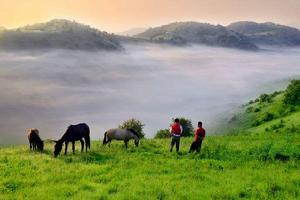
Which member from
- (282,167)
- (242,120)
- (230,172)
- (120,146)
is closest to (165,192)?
(230,172)

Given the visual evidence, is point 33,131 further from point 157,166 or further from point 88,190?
point 88,190

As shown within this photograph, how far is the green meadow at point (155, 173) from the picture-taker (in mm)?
23314

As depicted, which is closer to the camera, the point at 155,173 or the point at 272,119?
the point at 155,173

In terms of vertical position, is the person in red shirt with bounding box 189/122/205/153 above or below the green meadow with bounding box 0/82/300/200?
above

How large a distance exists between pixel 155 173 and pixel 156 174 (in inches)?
17.3

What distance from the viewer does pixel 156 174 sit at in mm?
27484

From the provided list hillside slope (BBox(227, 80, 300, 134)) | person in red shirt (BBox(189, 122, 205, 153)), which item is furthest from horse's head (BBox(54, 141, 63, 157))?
hillside slope (BBox(227, 80, 300, 134))

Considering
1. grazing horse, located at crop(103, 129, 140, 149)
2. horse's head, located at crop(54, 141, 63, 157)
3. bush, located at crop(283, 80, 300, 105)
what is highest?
bush, located at crop(283, 80, 300, 105)

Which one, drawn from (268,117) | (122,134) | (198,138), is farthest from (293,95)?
(198,138)

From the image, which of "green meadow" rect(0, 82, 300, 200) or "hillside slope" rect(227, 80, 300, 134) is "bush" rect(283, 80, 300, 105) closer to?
"hillside slope" rect(227, 80, 300, 134)

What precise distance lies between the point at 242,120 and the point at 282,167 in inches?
3441

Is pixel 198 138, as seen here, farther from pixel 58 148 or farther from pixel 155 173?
pixel 58 148

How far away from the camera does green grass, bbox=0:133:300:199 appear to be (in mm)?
23312

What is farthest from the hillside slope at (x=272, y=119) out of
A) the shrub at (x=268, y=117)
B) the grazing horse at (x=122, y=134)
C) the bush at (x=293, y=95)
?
the grazing horse at (x=122, y=134)
